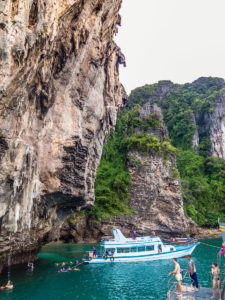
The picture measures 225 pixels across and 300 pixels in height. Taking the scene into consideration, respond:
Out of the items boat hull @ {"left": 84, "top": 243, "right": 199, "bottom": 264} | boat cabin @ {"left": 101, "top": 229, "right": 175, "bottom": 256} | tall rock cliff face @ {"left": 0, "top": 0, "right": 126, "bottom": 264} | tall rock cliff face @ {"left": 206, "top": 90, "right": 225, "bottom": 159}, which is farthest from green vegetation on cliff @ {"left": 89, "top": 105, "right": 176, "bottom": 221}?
tall rock cliff face @ {"left": 206, "top": 90, "right": 225, "bottom": 159}

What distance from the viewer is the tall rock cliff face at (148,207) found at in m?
41.6

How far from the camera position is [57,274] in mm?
21047

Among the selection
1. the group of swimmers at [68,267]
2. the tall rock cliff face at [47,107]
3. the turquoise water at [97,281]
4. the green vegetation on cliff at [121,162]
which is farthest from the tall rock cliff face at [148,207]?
the tall rock cliff face at [47,107]

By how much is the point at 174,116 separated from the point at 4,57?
2623 inches

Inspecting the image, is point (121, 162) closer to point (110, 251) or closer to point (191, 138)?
point (110, 251)

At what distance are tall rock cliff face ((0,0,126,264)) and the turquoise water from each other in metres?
2.85

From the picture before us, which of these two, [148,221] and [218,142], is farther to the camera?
[218,142]

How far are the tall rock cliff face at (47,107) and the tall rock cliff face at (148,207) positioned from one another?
52.9ft

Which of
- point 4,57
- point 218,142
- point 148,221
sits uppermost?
point 218,142

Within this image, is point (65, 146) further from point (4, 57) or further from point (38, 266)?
point (38, 266)

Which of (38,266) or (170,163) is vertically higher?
(170,163)

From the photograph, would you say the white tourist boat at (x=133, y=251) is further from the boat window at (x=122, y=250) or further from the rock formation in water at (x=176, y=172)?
the rock formation in water at (x=176, y=172)

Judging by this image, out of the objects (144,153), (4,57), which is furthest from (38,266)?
(144,153)

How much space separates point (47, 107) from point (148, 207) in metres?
30.8
